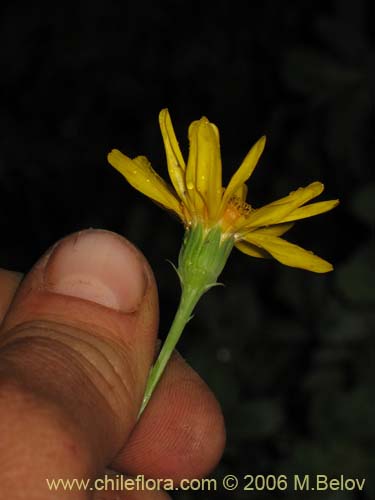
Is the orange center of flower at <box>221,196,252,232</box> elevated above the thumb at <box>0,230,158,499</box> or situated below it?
above

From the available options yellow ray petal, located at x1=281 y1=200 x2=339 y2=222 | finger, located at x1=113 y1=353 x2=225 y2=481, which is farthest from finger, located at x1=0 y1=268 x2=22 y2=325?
yellow ray petal, located at x1=281 y1=200 x2=339 y2=222

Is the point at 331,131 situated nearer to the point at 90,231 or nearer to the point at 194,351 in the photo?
the point at 194,351

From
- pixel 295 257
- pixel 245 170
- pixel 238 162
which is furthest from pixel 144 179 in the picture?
pixel 238 162

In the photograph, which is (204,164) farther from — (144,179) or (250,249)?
(250,249)

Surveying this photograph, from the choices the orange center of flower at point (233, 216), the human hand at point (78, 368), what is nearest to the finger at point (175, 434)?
the human hand at point (78, 368)

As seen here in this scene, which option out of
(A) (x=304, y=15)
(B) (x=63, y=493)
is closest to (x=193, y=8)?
(A) (x=304, y=15)

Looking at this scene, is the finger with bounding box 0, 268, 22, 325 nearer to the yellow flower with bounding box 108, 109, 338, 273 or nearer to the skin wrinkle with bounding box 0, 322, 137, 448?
the skin wrinkle with bounding box 0, 322, 137, 448
